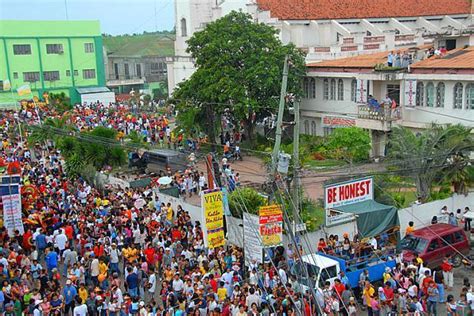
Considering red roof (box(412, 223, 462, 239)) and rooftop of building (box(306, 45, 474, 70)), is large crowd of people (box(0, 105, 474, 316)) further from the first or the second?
rooftop of building (box(306, 45, 474, 70))

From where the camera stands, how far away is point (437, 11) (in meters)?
53.5

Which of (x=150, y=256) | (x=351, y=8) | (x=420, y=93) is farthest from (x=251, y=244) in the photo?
(x=351, y=8)

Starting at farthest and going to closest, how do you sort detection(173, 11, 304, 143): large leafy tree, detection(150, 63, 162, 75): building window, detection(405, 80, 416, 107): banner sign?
1. detection(150, 63, 162, 75): building window
2. detection(173, 11, 304, 143): large leafy tree
3. detection(405, 80, 416, 107): banner sign

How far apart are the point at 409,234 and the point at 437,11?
130 feet

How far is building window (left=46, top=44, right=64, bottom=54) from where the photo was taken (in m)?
66.3

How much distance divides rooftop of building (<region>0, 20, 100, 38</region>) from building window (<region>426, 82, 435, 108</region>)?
4621 cm

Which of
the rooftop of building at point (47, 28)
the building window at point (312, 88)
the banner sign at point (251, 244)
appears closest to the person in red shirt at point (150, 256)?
the banner sign at point (251, 244)

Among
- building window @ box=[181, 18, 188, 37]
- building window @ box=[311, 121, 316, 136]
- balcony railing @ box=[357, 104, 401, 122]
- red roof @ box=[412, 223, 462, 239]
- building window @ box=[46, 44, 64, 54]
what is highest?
building window @ box=[181, 18, 188, 37]

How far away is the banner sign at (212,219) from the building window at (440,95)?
18.4 meters

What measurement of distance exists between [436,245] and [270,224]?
6.07 metres

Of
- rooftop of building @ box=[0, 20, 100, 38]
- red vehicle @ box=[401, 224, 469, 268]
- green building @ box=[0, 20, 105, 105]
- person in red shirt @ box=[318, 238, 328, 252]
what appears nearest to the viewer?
red vehicle @ box=[401, 224, 469, 268]

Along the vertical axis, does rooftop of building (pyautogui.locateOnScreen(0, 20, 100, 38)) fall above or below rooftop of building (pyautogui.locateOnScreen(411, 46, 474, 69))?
above

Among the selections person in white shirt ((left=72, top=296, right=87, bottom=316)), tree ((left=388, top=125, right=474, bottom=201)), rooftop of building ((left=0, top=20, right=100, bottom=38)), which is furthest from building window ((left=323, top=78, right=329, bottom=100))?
rooftop of building ((left=0, top=20, right=100, bottom=38))

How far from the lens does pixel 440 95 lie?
31.5m
